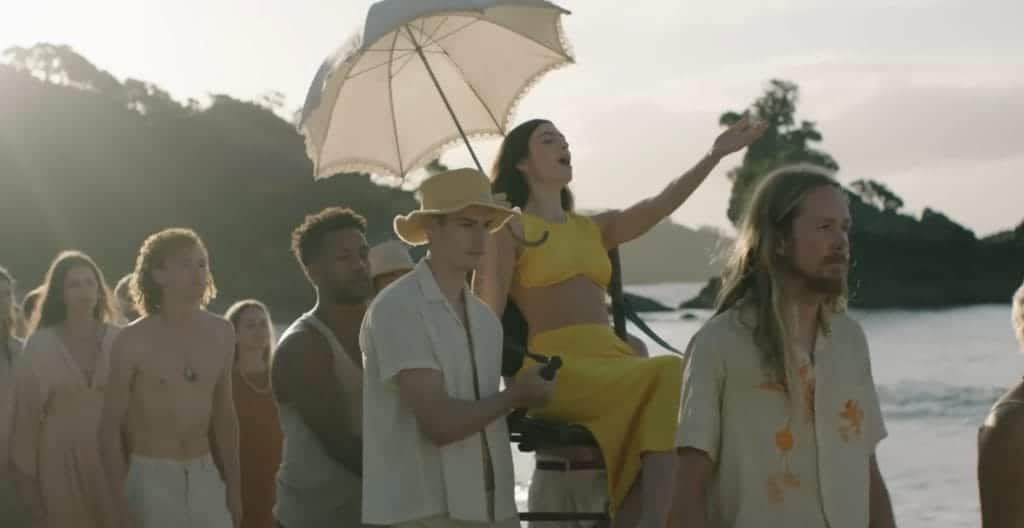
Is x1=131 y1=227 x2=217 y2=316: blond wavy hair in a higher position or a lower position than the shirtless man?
higher

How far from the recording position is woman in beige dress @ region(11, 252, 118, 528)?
8.59 m

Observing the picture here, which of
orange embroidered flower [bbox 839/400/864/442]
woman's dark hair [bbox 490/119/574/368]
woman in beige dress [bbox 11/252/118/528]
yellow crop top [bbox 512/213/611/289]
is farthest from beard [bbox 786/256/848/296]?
woman in beige dress [bbox 11/252/118/528]

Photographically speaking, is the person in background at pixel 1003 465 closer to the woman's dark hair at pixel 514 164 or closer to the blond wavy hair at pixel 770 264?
the blond wavy hair at pixel 770 264

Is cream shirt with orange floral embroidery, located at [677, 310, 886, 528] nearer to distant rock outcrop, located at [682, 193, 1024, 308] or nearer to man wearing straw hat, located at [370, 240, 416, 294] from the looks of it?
man wearing straw hat, located at [370, 240, 416, 294]

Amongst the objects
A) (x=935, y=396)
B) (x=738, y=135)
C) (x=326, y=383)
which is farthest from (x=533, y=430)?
(x=935, y=396)

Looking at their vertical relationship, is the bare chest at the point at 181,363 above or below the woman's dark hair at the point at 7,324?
below

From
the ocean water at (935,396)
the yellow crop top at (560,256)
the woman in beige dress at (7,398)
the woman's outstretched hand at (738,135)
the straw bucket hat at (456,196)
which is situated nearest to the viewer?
the straw bucket hat at (456,196)

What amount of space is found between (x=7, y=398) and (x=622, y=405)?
4.77 metres

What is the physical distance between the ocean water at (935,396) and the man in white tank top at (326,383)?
63.9 inches

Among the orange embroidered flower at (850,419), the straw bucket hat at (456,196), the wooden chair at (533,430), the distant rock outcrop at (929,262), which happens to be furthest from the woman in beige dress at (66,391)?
the distant rock outcrop at (929,262)

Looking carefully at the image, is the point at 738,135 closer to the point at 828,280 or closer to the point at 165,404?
the point at 828,280

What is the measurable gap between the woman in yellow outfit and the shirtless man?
45.4 inches

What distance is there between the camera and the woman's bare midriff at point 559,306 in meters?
6.31

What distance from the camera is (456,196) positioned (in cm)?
523
